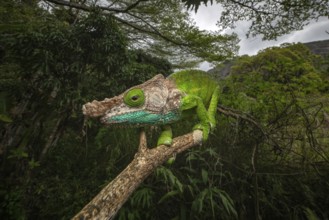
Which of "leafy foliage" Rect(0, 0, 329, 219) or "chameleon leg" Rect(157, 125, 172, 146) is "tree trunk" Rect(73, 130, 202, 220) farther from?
"leafy foliage" Rect(0, 0, 329, 219)

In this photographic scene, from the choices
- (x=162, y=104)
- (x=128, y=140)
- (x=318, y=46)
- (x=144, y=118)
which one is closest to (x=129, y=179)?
(x=144, y=118)

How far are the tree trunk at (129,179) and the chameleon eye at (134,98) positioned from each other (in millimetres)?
246

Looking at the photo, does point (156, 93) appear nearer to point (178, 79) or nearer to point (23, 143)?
point (178, 79)

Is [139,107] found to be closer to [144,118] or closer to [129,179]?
[144,118]

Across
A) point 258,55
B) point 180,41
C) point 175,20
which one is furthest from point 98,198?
point 258,55

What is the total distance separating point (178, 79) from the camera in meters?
1.41

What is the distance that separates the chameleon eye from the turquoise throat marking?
0.05 metres

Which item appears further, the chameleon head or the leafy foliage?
the leafy foliage

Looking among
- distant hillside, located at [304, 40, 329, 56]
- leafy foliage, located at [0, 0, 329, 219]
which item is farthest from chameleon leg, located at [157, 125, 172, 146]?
distant hillside, located at [304, 40, 329, 56]

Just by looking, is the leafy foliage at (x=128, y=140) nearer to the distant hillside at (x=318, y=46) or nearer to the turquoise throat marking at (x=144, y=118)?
→ the turquoise throat marking at (x=144, y=118)

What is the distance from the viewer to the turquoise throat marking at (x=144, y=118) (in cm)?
Answer: 106

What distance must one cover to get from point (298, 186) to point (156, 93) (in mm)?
2984

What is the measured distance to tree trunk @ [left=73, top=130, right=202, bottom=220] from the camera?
36.3 inches

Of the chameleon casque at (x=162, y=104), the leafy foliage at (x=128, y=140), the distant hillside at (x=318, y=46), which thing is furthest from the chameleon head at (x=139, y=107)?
the distant hillside at (x=318, y=46)
